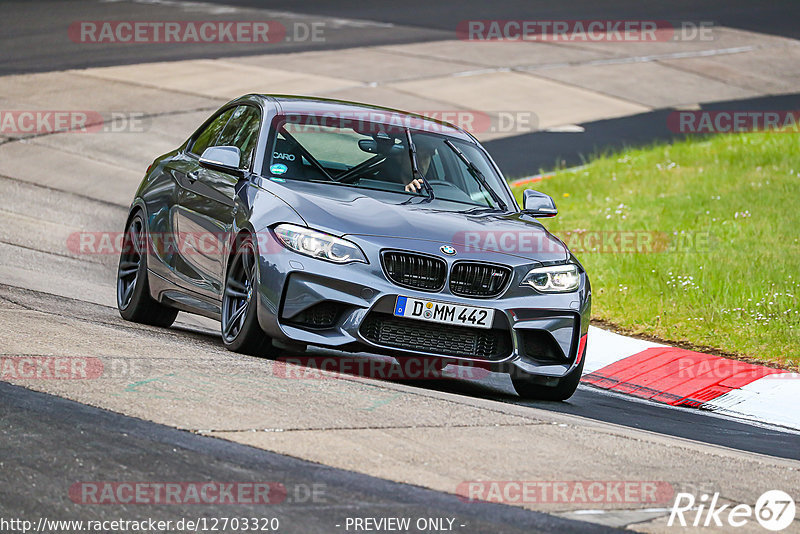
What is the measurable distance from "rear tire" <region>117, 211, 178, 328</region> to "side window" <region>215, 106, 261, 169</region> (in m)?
0.98

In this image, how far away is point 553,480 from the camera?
5773 mm

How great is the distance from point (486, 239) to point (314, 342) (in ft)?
4.05

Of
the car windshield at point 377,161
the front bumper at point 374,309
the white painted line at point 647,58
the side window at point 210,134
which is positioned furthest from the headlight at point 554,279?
the white painted line at point 647,58

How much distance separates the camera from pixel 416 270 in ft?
24.9

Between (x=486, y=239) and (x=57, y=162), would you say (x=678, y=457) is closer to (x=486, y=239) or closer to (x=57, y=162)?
(x=486, y=239)

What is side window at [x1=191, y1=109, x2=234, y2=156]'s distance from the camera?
9.62m

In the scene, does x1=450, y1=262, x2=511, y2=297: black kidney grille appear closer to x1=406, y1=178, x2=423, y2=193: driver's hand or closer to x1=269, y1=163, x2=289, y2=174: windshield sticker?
x1=406, y1=178, x2=423, y2=193: driver's hand

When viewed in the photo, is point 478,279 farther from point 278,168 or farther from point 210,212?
point 210,212

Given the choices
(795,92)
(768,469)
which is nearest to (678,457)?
(768,469)

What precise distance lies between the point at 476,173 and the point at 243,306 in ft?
6.95

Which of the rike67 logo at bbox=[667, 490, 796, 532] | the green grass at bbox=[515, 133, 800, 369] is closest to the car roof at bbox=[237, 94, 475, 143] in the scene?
the green grass at bbox=[515, 133, 800, 369]

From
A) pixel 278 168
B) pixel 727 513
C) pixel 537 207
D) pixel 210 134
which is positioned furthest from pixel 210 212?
pixel 727 513

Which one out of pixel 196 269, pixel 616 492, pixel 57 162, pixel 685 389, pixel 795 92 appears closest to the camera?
pixel 616 492

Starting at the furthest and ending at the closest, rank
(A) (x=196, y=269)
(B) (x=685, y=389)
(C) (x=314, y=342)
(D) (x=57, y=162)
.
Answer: (D) (x=57, y=162), (B) (x=685, y=389), (A) (x=196, y=269), (C) (x=314, y=342)
